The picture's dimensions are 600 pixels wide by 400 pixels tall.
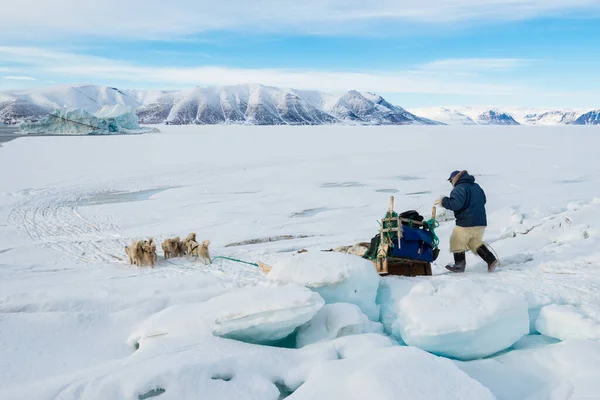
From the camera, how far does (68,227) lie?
9617mm

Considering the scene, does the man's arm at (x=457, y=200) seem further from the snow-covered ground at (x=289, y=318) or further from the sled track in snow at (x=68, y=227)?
the sled track in snow at (x=68, y=227)

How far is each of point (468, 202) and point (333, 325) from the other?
2.73 meters

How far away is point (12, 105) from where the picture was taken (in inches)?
6142

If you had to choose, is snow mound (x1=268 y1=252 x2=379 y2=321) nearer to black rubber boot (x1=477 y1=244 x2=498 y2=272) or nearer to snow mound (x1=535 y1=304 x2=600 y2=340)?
snow mound (x1=535 y1=304 x2=600 y2=340)

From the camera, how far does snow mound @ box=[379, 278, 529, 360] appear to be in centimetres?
414

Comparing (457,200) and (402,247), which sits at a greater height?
(457,200)

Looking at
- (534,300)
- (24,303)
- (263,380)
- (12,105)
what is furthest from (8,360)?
(12,105)

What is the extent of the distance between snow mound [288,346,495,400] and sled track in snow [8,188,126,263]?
487cm

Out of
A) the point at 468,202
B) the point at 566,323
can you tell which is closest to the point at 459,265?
the point at 468,202

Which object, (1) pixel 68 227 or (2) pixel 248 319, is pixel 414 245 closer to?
(2) pixel 248 319

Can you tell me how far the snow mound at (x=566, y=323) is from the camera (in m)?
4.21

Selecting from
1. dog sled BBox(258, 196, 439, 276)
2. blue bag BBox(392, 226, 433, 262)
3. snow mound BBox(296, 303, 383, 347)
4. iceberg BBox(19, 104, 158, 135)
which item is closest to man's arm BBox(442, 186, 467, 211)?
dog sled BBox(258, 196, 439, 276)

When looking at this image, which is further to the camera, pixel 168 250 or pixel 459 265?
pixel 168 250

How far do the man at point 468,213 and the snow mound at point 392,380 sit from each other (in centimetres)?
276
